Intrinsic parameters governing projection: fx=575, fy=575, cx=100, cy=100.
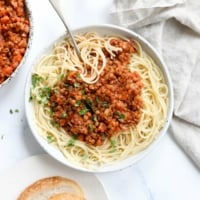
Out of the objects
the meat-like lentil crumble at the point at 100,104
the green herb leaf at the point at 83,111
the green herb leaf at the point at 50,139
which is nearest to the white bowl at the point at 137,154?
the green herb leaf at the point at 50,139

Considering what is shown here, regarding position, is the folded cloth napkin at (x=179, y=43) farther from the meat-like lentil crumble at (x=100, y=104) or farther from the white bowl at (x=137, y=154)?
the meat-like lentil crumble at (x=100, y=104)

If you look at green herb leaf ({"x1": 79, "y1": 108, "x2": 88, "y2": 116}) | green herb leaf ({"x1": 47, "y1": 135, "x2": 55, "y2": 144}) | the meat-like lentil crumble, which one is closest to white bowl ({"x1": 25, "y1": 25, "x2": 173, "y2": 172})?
green herb leaf ({"x1": 47, "y1": 135, "x2": 55, "y2": 144})

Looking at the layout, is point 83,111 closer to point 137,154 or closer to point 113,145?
point 113,145

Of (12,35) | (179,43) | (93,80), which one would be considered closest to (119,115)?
(93,80)

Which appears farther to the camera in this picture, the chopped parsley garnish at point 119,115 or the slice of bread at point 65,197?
the slice of bread at point 65,197

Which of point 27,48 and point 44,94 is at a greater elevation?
point 27,48

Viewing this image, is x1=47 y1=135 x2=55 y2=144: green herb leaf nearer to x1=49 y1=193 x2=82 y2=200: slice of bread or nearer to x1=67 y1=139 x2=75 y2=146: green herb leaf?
x1=67 y1=139 x2=75 y2=146: green herb leaf
